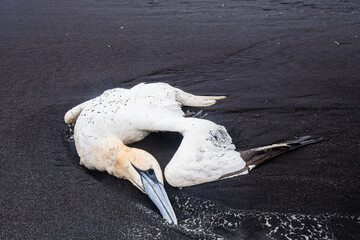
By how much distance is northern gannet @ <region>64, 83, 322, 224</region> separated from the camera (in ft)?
10.3

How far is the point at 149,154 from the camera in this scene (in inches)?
132

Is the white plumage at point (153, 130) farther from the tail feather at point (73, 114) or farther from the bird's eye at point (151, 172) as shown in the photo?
the bird's eye at point (151, 172)

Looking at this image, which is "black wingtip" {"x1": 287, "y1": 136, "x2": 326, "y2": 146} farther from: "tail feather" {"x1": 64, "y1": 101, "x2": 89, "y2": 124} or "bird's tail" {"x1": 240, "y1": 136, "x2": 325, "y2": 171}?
"tail feather" {"x1": 64, "y1": 101, "x2": 89, "y2": 124}

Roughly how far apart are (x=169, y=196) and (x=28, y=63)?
4426 millimetres

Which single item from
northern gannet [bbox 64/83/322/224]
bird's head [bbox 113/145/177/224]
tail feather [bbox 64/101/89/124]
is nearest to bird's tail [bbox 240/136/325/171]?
northern gannet [bbox 64/83/322/224]

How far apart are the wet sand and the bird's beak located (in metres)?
0.09

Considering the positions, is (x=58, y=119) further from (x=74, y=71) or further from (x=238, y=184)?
(x=238, y=184)

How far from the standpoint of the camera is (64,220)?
2.96m

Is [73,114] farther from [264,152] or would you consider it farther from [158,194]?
[264,152]

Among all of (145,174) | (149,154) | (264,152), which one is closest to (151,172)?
(145,174)

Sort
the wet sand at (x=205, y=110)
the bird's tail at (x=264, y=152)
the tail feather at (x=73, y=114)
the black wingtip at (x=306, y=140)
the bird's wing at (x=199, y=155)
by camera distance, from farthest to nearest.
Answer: the tail feather at (x=73, y=114), the black wingtip at (x=306, y=140), the bird's tail at (x=264, y=152), the bird's wing at (x=199, y=155), the wet sand at (x=205, y=110)

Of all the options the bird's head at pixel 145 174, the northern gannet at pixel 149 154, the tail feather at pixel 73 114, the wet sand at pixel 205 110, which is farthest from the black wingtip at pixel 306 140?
the tail feather at pixel 73 114

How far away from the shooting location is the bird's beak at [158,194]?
115 inches

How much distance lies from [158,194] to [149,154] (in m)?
0.45
